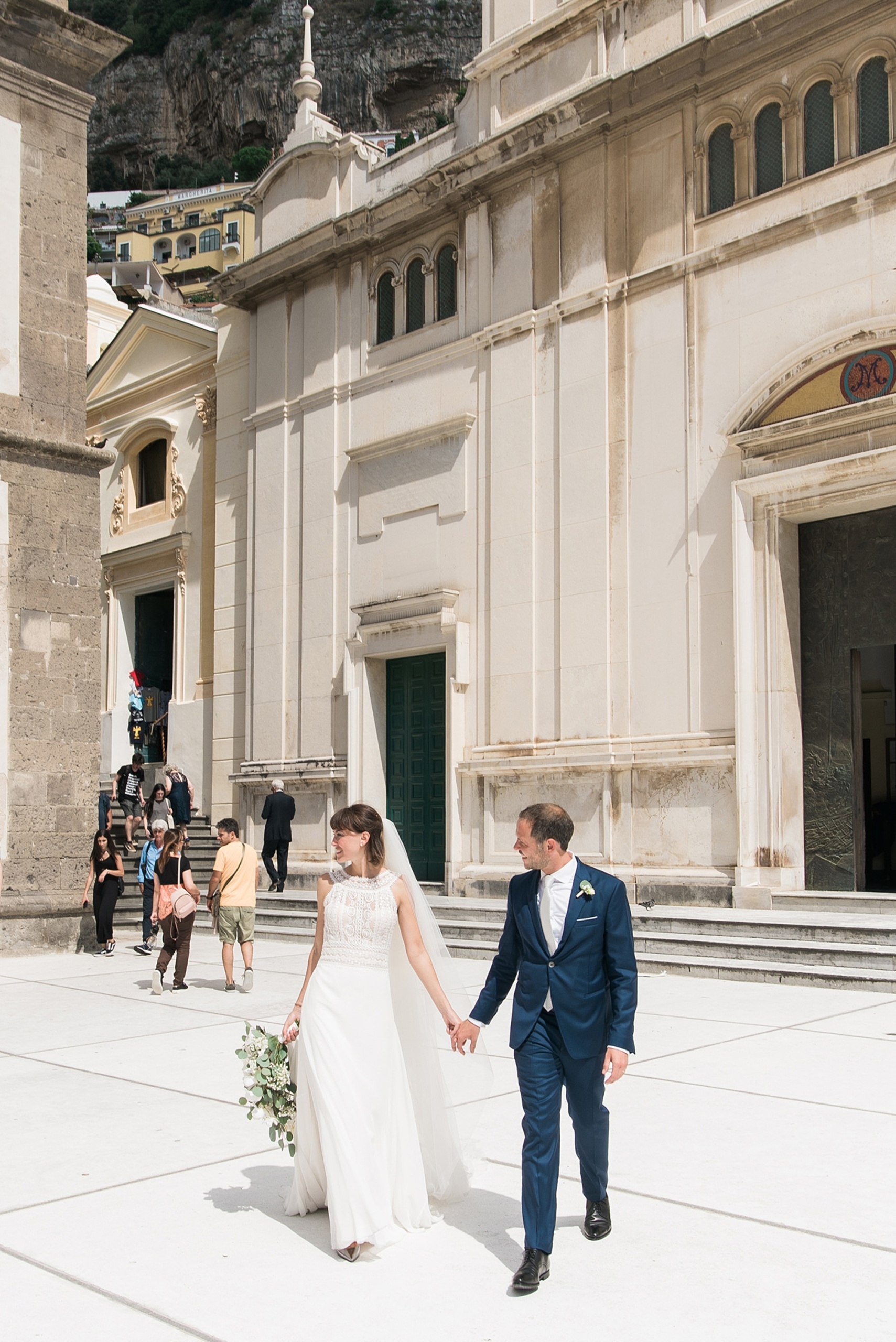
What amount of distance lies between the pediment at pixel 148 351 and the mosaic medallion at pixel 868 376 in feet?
44.3

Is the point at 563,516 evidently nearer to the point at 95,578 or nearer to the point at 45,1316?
the point at 95,578

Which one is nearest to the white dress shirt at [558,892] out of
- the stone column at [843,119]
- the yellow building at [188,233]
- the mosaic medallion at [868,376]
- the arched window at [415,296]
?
the mosaic medallion at [868,376]

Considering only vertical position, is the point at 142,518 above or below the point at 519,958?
above

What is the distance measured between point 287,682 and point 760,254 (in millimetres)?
10032

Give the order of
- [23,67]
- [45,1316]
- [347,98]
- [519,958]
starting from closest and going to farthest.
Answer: [45,1316] → [519,958] → [23,67] → [347,98]

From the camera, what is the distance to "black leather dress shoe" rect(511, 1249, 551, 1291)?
4145 millimetres

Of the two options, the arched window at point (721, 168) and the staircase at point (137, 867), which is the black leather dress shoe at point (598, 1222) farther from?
the arched window at point (721, 168)

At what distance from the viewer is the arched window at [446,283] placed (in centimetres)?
1928

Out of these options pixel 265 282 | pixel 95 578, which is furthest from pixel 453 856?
pixel 265 282

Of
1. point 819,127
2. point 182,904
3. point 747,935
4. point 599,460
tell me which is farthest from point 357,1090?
A: point 819,127

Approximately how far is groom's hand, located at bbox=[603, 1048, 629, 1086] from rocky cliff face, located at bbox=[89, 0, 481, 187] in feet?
304

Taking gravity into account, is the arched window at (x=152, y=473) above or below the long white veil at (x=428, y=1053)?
above

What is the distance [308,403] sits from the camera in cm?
2111

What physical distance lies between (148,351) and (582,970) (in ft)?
77.5
